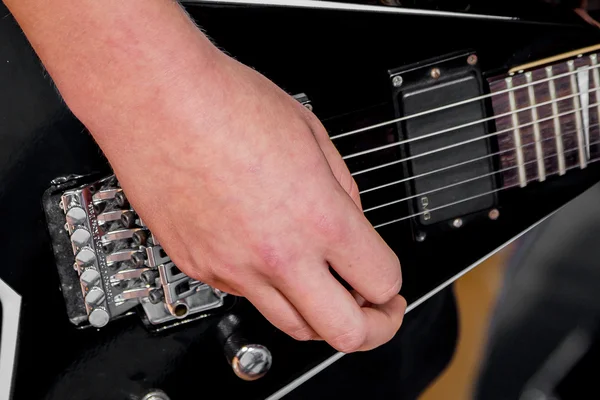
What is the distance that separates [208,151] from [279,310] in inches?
6.7

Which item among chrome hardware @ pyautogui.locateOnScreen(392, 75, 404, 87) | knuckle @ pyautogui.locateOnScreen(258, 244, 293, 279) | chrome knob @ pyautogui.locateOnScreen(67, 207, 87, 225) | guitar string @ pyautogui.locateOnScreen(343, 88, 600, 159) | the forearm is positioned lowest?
guitar string @ pyautogui.locateOnScreen(343, 88, 600, 159)

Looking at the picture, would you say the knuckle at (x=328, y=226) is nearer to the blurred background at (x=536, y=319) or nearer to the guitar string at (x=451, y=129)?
the guitar string at (x=451, y=129)

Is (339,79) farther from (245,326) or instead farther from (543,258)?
(543,258)

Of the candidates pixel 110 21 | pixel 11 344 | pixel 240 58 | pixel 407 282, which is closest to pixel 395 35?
pixel 240 58

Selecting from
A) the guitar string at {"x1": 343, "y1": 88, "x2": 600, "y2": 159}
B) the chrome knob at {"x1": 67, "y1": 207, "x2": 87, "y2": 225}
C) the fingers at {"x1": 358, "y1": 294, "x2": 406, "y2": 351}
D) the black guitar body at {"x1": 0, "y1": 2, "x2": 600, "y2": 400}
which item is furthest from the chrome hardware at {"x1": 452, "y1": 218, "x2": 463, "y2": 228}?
the chrome knob at {"x1": 67, "y1": 207, "x2": 87, "y2": 225}

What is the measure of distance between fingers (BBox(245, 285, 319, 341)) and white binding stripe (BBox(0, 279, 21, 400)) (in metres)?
0.30

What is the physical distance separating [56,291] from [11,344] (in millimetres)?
75

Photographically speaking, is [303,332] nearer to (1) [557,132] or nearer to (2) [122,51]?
(2) [122,51]

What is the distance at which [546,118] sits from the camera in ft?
3.24

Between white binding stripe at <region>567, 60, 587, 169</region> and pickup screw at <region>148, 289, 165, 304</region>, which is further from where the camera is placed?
white binding stripe at <region>567, 60, 587, 169</region>

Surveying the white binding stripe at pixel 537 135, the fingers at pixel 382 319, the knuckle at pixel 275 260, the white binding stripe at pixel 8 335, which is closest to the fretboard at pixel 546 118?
the white binding stripe at pixel 537 135

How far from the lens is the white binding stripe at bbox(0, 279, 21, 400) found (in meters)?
0.79

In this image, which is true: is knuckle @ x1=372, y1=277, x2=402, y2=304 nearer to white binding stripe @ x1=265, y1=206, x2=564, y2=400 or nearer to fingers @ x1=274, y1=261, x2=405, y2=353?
fingers @ x1=274, y1=261, x2=405, y2=353

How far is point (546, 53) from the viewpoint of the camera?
39.1 inches
